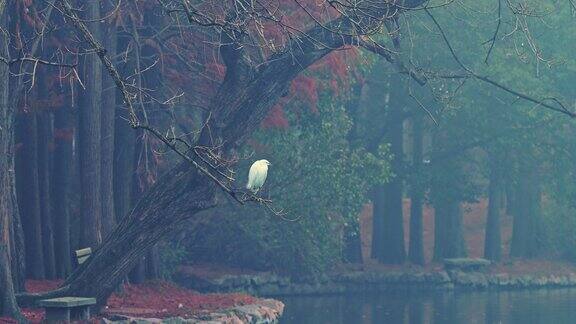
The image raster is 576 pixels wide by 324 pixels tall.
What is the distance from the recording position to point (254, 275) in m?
37.0

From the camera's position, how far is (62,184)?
1074 inches

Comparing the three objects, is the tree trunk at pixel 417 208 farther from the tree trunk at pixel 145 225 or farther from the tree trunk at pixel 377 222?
the tree trunk at pixel 145 225

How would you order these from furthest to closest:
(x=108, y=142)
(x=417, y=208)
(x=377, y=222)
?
(x=377, y=222), (x=417, y=208), (x=108, y=142)

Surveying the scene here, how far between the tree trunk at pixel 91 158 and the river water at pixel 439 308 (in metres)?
5.73

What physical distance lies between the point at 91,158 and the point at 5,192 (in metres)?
4.78

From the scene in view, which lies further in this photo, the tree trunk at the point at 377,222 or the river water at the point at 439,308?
the tree trunk at the point at 377,222

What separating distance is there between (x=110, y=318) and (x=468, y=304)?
15.6 metres

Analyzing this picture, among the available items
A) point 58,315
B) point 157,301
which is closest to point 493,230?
point 157,301

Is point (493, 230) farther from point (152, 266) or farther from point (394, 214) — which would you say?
point (152, 266)

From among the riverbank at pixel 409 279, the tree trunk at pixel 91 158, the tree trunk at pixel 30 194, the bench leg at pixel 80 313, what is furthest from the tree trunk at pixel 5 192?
the riverbank at pixel 409 279

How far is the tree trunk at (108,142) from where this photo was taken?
81.0ft

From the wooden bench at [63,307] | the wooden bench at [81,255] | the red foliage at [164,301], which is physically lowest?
the red foliage at [164,301]

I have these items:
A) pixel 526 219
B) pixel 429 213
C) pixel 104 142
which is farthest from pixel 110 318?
pixel 429 213

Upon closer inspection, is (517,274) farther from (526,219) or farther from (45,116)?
(45,116)
